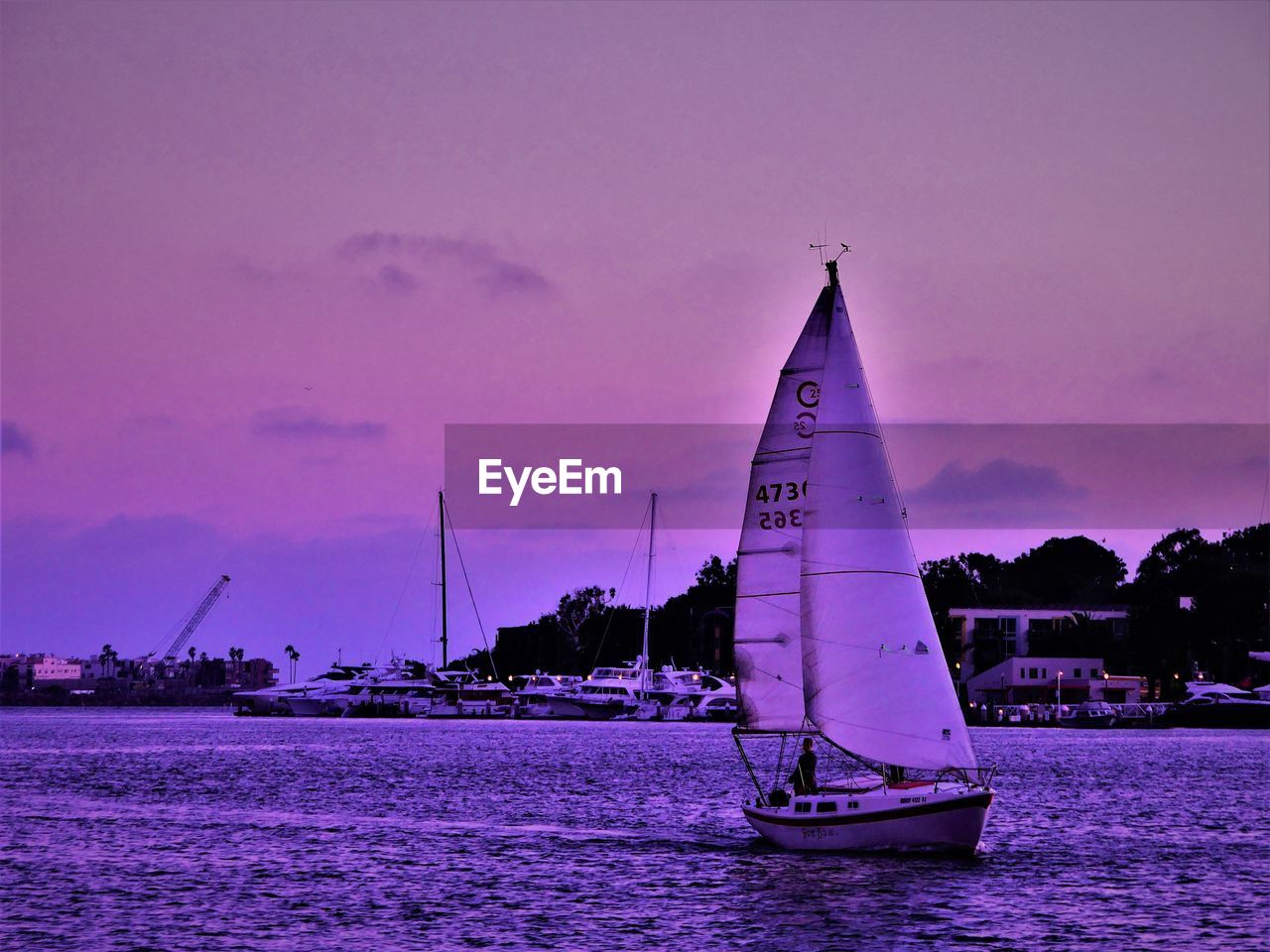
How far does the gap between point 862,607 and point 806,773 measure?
5.39 metres

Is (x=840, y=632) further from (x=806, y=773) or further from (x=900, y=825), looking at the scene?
(x=900, y=825)

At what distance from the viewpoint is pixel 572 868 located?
5322cm

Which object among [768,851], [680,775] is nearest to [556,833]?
[768,851]

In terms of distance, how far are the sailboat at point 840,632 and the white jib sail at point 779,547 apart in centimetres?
4

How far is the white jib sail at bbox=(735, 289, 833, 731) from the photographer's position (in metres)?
49.9

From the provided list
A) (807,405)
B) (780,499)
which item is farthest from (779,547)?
(807,405)

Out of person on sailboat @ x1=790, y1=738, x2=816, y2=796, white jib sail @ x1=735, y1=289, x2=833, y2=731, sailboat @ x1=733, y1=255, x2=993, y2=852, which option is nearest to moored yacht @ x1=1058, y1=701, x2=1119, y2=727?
sailboat @ x1=733, y1=255, x2=993, y2=852

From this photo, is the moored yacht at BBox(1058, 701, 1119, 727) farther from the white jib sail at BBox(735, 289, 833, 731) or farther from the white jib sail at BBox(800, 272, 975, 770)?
the white jib sail at BBox(800, 272, 975, 770)

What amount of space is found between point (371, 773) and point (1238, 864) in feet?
196

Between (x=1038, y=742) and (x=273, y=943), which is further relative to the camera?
(x=1038, y=742)

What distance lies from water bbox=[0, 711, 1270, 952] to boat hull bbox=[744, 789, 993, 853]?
1.09 m

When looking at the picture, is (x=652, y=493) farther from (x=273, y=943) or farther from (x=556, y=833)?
(x=273, y=943)

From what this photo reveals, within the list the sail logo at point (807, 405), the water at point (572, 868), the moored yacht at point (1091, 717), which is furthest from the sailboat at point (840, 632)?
the moored yacht at point (1091, 717)

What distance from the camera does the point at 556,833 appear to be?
63.8 m
